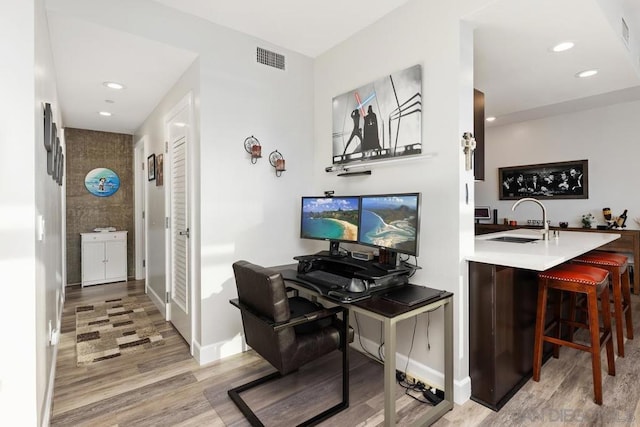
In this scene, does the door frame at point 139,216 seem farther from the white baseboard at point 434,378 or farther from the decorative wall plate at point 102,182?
the white baseboard at point 434,378

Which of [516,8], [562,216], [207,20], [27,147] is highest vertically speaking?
[207,20]

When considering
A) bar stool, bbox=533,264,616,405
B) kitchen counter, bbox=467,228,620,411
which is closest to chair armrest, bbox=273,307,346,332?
kitchen counter, bbox=467,228,620,411

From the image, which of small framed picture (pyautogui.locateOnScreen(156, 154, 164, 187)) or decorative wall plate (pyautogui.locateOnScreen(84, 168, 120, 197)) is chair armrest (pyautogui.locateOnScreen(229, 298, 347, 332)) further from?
decorative wall plate (pyautogui.locateOnScreen(84, 168, 120, 197))

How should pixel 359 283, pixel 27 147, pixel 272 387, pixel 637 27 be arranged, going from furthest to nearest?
1. pixel 637 27
2. pixel 272 387
3. pixel 359 283
4. pixel 27 147

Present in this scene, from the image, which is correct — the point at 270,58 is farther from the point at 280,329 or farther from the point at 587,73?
the point at 587,73

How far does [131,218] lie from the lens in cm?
532

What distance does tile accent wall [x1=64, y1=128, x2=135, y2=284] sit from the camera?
4887 millimetres

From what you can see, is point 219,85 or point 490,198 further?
point 490,198

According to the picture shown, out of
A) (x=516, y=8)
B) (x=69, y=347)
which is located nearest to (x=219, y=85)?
(x=516, y=8)

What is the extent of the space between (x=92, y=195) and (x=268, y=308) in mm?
4647

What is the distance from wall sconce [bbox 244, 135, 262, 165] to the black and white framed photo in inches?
176

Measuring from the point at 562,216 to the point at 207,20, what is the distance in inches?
207

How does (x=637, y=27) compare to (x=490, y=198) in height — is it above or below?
above

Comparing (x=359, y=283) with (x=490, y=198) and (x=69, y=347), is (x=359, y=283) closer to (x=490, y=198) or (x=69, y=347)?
(x=69, y=347)
